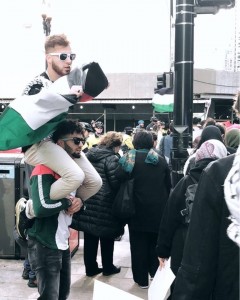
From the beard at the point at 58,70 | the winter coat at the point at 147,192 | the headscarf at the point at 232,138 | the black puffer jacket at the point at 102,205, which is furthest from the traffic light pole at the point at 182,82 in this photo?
the beard at the point at 58,70

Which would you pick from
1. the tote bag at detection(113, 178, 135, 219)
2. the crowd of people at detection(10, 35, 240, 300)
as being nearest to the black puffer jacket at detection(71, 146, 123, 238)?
the crowd of people at detection(10, 35, 240, 300)

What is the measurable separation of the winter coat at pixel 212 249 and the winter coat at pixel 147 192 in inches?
124

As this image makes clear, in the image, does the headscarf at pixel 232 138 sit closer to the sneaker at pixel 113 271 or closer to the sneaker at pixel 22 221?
the sneaker at pixel 113 271

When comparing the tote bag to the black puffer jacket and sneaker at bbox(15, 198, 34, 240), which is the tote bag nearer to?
Answer: the black puffer jacket

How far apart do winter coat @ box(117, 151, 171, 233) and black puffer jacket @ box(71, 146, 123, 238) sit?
0.21 metres

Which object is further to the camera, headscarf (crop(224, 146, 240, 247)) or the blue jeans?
the blue jeans

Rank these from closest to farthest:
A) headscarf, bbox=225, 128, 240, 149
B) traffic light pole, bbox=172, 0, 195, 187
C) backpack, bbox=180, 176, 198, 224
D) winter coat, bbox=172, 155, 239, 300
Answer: winter coat, bbox=172, 155, 239, 300, backpack, bbox=180, 176, 198, 224, headscarf, bbox=225, 128, 240, 149, traffic light pole, bbox=172, 0, 195, 187

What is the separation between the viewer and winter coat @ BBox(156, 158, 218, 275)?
3.33 meters

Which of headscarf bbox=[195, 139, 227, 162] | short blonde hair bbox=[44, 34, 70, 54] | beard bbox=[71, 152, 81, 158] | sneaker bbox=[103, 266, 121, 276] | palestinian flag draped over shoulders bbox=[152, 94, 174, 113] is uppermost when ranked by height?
short blonde hair bbox=[44, 34, 70, 54]

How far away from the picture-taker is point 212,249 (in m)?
1.81

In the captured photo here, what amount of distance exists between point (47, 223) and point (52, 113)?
3.06 ft

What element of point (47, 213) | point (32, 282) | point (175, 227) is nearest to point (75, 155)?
point (47, 213)

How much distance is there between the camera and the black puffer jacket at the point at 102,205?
511 centimetres

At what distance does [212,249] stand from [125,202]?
313 cm
